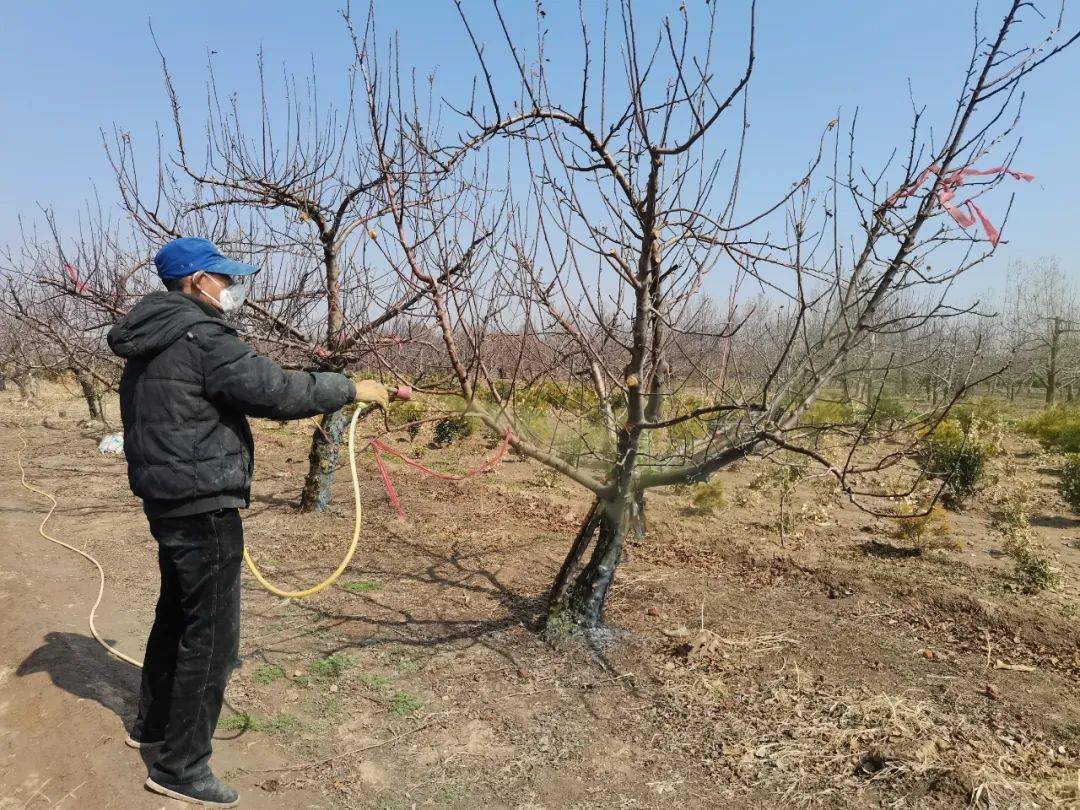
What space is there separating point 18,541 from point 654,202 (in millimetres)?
5475

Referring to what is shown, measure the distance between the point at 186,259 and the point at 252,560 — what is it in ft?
8.98

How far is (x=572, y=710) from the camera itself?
9.76ft

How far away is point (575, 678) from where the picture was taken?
3219mm

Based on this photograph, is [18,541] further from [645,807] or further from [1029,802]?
[1029,802]

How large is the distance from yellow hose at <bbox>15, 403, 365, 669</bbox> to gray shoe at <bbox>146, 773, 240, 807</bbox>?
65 cm

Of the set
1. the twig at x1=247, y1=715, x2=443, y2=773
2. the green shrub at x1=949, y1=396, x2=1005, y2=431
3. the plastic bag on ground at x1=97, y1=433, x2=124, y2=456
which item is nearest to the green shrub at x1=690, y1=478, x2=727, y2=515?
the twig at x1=247, y1=715, x2=443, y2=773

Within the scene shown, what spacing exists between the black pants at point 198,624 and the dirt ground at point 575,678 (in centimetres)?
21

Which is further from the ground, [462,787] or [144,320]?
[144,320]

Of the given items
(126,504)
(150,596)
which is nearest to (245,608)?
(150,596)

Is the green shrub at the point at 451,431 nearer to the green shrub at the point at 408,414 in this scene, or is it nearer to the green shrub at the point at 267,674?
the green shrub at the point at 408,414

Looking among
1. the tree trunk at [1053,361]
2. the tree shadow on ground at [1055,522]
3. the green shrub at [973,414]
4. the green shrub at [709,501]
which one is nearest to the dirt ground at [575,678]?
the green shrub at [709,501]

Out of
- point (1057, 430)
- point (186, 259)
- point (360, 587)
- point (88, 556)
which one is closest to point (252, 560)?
point (360, 587)

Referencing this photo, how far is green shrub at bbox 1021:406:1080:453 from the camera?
10516mm

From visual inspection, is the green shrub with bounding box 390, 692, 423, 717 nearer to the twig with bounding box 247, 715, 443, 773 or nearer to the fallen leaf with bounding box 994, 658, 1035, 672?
the twig with bounding box 247, 715, 443, 773
